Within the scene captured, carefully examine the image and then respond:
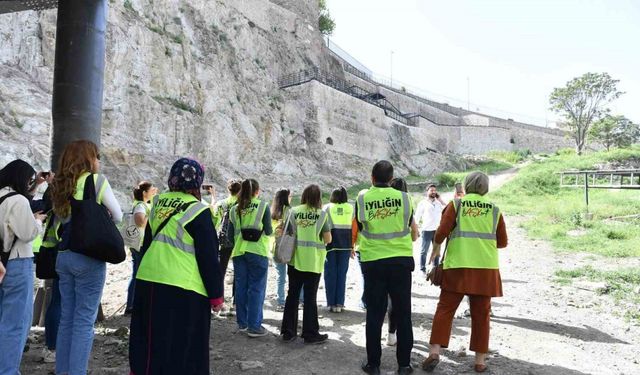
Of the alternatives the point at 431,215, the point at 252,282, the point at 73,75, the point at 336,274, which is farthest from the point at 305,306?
the point at 431,215

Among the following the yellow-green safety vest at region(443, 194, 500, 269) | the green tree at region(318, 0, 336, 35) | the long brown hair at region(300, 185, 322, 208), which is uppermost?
the green tree at region(318, 0, 336, 35)

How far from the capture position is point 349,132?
36406 millimetres

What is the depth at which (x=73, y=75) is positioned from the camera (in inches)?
239

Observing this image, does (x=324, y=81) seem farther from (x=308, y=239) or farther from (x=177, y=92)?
(x=308, y=239)

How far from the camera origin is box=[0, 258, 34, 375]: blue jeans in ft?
11.4

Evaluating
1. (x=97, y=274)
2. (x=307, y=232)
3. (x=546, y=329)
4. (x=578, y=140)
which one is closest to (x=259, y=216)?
(x=307, y=232)

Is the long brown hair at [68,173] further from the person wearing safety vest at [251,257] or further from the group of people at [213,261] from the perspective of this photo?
the person wearing safety vest at [251,257]

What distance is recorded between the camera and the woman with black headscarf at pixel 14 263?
3.46 metres

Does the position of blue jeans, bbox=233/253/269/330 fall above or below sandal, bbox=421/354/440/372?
above

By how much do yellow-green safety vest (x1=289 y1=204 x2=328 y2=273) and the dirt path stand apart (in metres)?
0.93

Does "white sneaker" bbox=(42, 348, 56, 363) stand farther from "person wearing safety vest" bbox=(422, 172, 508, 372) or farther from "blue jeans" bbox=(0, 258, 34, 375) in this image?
"person wearing safety vest" bbox=(422, 172, 508, 372)

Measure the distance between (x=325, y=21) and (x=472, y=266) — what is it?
52.5 m

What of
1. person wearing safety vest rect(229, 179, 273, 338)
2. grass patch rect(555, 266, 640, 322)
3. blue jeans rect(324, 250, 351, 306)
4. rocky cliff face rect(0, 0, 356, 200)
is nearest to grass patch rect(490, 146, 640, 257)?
grass patch rect(555, 266, 640, 322)

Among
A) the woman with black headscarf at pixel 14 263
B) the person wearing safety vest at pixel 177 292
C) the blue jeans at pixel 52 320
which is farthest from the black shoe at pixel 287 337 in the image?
the woman with black headscarf at pixel 14 263
